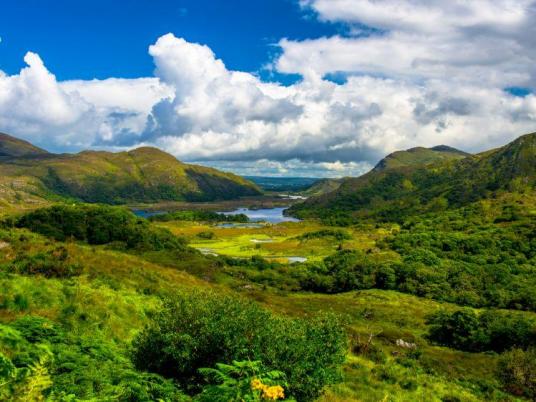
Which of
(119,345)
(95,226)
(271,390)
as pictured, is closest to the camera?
(271,390)

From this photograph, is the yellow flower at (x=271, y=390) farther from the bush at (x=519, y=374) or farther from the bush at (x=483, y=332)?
the bush at (x=483, y=332)

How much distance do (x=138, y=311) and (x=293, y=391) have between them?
1626cm

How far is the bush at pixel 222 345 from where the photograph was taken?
656 inches

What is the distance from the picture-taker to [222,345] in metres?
16.9

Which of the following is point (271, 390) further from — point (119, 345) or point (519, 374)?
point (519, 374)

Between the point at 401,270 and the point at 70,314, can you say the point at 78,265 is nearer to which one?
the point at 70,314

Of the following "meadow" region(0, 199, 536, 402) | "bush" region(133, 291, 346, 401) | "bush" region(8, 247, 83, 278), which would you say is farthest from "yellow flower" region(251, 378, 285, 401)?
"bush" region(8, 247, 83, 278)

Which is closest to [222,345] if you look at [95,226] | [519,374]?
[519,374]

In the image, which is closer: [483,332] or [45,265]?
[45,265]

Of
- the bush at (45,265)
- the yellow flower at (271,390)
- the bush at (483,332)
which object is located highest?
the yellow flower at (271,390)

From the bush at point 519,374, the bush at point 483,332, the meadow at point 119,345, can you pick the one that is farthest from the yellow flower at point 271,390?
the bush at point 483,332

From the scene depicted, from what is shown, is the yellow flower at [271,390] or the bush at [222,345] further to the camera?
the bush at [222,345]

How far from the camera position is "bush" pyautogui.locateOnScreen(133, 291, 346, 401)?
16672 millimetres

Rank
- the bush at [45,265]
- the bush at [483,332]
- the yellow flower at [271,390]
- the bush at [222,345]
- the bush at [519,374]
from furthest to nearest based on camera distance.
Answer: the bush at [483,332] < the bush at [519,374] < the bush at [45,265] < the bush at [222,345] < the yellow flower at [271,390]
